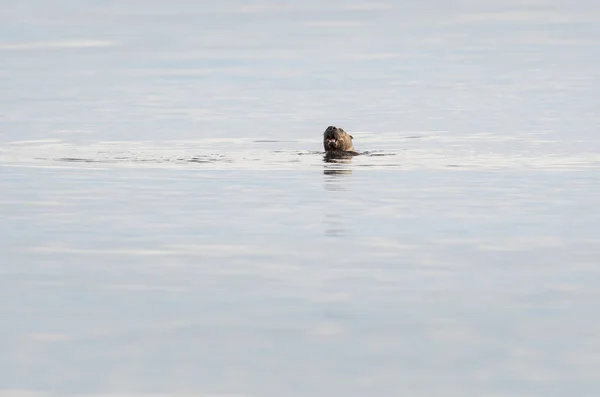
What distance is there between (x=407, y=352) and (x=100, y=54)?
75.7 meters

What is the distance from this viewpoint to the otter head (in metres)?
33.7

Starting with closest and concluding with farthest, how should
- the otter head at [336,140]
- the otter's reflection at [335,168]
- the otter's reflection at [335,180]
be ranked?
the otter's reflection at [335,180] < the otter's reflection at [335,168] < the otter head at [336,140]

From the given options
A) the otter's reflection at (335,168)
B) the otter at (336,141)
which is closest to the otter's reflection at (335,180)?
the otter's reflection at (335,168)

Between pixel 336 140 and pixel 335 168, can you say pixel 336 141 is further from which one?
pixel 335 168

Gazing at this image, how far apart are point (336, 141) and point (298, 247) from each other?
12.8m

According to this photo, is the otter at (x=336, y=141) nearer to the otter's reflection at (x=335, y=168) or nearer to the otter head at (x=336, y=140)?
the otter head at (x=336, y=140)

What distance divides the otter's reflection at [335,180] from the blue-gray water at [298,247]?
0.26 feet

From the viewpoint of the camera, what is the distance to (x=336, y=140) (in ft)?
111

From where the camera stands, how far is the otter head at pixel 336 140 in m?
33.7

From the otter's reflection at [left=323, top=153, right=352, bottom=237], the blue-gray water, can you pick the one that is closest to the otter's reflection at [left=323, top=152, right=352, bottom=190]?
the otter's reflection at [left=323, top=153, right=352, bottom=237]

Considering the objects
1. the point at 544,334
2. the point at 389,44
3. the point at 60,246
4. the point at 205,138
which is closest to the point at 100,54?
the point at 389,44

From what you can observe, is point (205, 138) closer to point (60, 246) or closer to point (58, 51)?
point (60, 246)

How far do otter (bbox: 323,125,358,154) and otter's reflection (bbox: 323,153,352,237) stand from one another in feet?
0.69

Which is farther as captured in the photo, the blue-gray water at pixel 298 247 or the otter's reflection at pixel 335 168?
the otter's reflection at pixel 335 168
